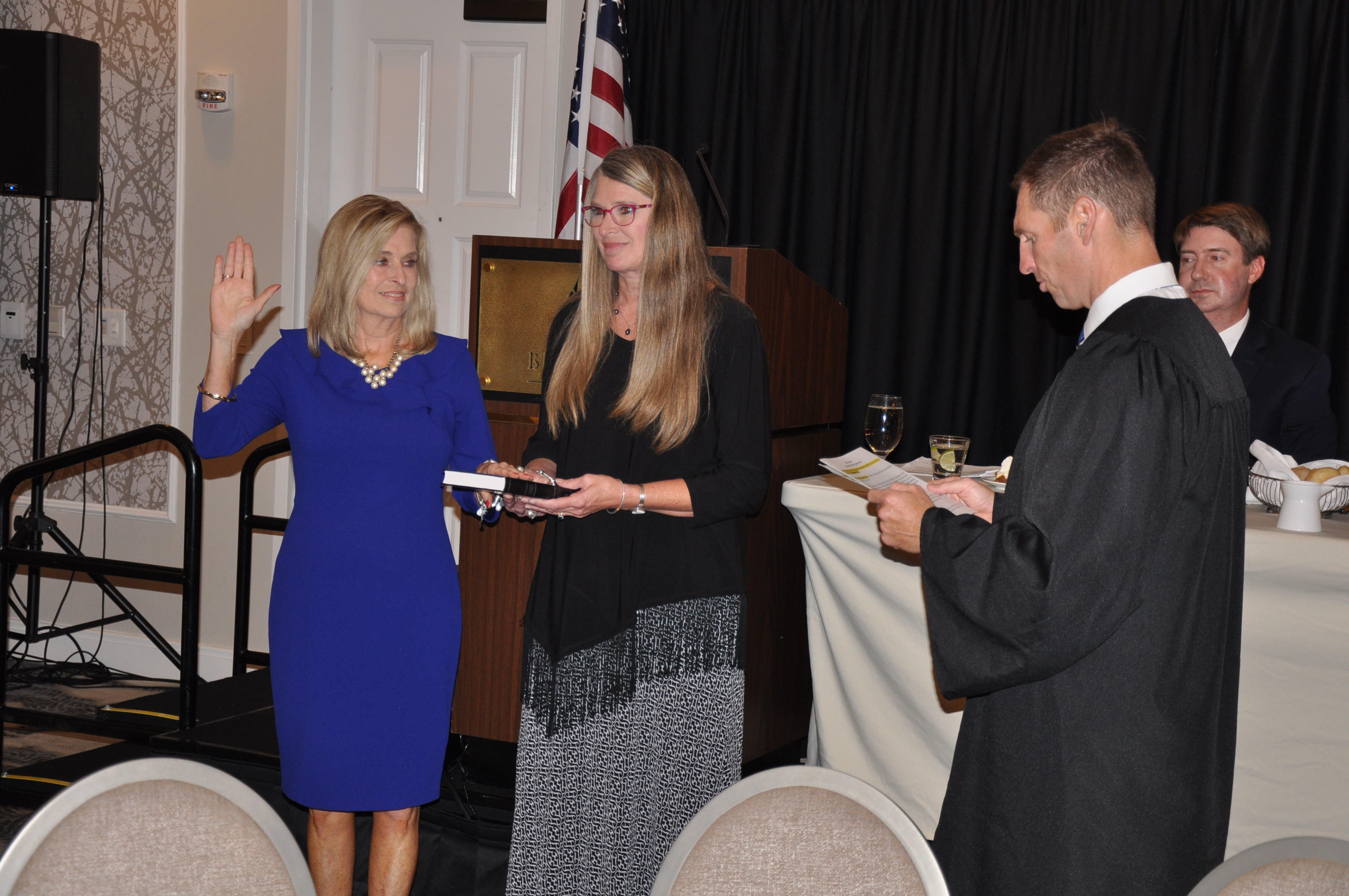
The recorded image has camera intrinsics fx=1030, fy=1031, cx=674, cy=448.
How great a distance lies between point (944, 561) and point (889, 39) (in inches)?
126

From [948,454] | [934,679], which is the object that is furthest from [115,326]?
[934,679]

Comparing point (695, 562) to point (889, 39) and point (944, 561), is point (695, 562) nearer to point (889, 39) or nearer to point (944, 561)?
point (944, 561)

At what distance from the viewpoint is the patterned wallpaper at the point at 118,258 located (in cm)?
453

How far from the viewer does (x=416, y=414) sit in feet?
7.03

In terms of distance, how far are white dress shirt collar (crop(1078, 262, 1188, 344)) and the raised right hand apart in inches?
63.4

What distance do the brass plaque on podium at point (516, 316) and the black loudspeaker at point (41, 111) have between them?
228 centimetres

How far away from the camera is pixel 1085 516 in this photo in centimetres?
130

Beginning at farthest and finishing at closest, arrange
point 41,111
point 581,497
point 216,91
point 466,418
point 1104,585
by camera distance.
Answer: point 216,91 → point 41,111 → point 466,418 → point 581,497 → point 1104,585

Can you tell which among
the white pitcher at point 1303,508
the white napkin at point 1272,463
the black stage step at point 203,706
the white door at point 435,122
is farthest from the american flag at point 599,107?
the white pitcher at point 1303,508

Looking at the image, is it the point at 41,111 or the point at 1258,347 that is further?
the point at 41,111

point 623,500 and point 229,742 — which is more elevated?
point 623,500

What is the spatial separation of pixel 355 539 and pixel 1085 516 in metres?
1.40

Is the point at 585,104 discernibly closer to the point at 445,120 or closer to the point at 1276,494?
the point at 445,120

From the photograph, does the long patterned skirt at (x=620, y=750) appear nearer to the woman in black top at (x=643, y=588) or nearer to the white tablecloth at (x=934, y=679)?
the woman in black top at (x=643, y=588)
